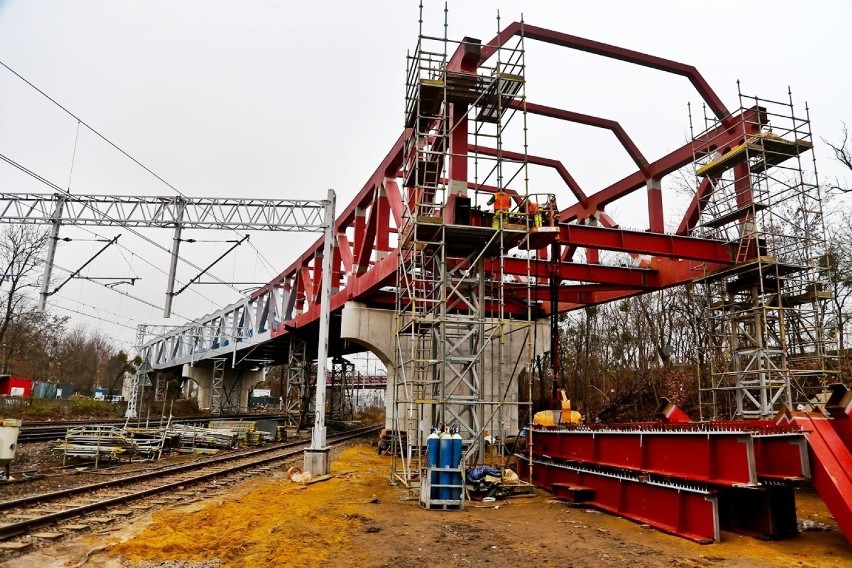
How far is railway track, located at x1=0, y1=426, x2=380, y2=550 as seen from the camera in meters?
8.92

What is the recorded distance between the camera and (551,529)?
9648 millimetres

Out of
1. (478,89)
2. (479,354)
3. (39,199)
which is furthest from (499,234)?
(39,199)

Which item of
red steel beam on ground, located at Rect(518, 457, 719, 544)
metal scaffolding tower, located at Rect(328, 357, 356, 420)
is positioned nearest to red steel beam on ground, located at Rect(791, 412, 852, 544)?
red steel beam on ground, located at Rect(518, 457, 719, 544)

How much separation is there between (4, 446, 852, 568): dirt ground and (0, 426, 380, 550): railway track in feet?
2.18

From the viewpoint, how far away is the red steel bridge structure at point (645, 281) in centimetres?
877

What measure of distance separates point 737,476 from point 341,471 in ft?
35.1

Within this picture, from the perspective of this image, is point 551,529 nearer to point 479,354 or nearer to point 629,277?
point 479,354

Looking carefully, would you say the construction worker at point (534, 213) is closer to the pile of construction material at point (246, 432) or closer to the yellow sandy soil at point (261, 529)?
the yellow sandy soil at point (261, 529)

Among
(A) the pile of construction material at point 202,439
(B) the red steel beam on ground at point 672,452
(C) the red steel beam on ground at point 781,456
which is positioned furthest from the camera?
(A) the pile of construction material at point 202,439

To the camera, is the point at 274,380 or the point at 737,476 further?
the point at 274,380

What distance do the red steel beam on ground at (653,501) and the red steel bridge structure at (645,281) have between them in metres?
0.03

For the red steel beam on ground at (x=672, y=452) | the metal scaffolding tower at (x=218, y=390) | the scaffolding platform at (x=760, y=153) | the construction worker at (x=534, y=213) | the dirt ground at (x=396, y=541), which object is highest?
the scaffolding platform at (x=760, y=153)

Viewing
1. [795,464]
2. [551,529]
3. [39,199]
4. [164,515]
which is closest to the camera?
[795,464]

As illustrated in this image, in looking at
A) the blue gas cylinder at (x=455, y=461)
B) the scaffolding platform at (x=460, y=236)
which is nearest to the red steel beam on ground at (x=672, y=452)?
the blue gas cylinder at (x=455, y=461)
